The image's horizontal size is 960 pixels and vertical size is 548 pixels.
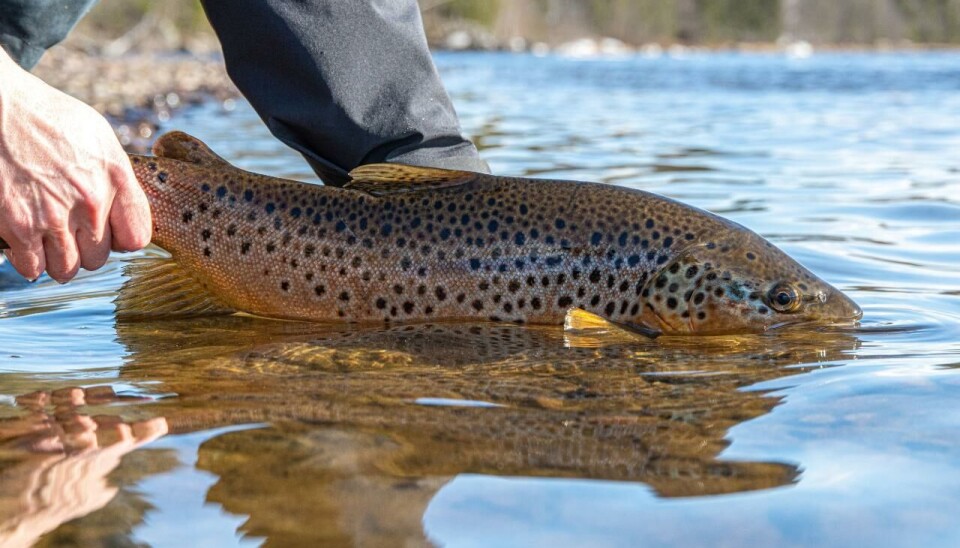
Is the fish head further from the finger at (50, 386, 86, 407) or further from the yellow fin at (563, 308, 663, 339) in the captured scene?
the finger at (50, 386, 86, 407)

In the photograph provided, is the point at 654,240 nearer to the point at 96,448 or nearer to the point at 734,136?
the point at 96,448

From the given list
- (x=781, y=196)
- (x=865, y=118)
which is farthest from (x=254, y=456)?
(x=865, y=118)

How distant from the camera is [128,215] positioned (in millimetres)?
3215

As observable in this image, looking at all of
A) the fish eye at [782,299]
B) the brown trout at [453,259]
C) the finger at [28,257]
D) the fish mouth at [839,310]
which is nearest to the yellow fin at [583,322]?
the brown trout at [453,259]

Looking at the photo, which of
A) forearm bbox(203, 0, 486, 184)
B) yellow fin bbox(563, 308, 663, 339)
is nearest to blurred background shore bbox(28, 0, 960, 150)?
forearm bbox(203, 0, 486, 184)

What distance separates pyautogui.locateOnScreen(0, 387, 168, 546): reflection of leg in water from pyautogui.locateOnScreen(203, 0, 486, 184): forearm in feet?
5.20

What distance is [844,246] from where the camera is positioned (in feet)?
19.1

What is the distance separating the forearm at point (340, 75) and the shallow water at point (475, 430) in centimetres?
73

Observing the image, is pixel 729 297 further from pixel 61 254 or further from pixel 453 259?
pixel 61 254

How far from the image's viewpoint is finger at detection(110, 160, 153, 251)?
10.3 feet

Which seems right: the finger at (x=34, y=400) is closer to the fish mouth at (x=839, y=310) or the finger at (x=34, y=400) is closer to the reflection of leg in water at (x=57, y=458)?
the reflection of leg in water at (x=57, y=458)

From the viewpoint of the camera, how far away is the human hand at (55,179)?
9.35 ft

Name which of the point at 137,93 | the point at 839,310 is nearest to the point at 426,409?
the point at 839,310

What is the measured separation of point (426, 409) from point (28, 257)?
1276 millimetres
